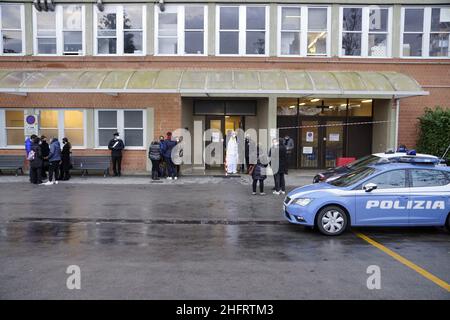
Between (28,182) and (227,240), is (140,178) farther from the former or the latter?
(227,240)

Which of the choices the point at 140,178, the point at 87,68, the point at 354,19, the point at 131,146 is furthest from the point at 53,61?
the point at 354,19

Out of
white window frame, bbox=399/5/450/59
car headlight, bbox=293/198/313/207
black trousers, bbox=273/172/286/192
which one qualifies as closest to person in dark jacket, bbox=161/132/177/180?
black trousers, bbox=273/172/286/192

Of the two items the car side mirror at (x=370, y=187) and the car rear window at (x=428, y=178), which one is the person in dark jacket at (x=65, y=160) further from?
the car rear window at (x=428, y=178)

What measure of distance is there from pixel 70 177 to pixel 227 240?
1153 centimetres

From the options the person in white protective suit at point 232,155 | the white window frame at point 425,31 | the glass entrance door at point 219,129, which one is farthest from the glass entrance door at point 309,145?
the white window frame at point 425,31

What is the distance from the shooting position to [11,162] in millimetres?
18984

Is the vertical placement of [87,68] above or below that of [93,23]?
below

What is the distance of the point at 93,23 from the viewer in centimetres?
1966

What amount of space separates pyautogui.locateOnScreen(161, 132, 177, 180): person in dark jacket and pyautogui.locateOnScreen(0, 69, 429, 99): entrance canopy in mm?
1980

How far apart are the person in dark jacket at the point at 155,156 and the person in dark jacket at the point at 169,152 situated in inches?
10.0

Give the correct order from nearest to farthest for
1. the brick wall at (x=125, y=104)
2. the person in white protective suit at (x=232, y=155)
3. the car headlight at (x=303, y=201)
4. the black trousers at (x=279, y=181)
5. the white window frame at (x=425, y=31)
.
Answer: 1. the car headlight at (x=303, y=201)
2. the black trousers at (x=279, y=181)
3. the person in white protective suit at (x=232, y=155)
4. the brick wall at (x=125, y=104)
5. the white window frame at (x=425, y=31)

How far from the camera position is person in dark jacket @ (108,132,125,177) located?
18219 mm

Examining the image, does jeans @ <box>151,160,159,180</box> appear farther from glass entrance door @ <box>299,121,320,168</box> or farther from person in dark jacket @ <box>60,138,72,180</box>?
glass entrance door @ <box>299,121,320,168</box>

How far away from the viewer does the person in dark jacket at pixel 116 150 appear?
18.2 meters
